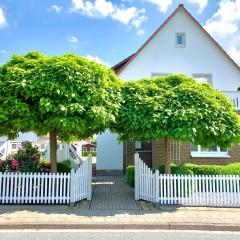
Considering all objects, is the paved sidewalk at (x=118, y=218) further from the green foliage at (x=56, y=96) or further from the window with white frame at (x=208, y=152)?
the window with white frame at (x=208, y=152)

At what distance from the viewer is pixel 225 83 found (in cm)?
1772

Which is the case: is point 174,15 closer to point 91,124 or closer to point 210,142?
point 210,142

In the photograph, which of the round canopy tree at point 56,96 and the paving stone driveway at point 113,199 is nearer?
the round canopy tree at point 56,96

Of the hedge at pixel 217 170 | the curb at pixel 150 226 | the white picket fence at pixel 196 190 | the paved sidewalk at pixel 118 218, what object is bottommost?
the curb at pixel 150 226

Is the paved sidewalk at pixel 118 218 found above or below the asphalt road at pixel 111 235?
above

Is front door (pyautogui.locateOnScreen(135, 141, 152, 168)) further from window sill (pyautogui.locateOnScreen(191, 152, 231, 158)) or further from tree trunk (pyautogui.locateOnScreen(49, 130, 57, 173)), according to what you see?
tree trunk (pyautogui.locateOnScreen(49, 130, 57, 173))

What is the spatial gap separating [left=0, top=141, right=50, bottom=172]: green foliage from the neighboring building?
22.0ft

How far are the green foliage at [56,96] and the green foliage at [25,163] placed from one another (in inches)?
66.4

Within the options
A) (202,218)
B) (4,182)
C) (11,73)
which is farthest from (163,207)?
(11,73)

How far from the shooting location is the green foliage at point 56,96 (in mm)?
8328

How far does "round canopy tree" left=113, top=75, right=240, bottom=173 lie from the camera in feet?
28.9

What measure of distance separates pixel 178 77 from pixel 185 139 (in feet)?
8.36

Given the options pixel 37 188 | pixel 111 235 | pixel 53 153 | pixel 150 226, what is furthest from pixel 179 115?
pixel 37 188

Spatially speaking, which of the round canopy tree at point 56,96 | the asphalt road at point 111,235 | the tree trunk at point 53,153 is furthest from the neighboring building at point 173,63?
the asphalt road at point 111,235
